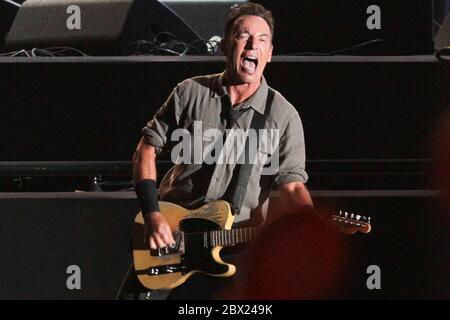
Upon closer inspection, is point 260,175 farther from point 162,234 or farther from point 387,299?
point 387,299

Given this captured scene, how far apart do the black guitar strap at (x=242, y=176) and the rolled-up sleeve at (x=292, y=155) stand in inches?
2.9

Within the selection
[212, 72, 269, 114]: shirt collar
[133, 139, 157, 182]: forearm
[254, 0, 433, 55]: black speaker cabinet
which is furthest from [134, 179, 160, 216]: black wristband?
[254, 0, 433, 55]: black speaker cabinet

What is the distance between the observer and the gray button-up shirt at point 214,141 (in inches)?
82.0

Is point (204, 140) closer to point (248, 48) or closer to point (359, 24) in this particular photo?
point (248, 48)

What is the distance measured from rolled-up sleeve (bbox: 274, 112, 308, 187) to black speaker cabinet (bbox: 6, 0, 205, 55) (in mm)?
601

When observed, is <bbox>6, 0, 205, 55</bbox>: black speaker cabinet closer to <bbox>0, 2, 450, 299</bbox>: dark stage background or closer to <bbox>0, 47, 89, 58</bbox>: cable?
<bbox>0, 47, 89, 58</bbox>: cable

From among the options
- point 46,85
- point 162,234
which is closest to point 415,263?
point 162,234

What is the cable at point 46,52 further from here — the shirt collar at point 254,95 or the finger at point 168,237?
the finger at point 168,237

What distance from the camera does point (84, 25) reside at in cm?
246

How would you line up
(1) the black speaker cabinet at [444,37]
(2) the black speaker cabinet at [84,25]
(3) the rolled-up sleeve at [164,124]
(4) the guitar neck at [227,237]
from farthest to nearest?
(2) the black speaker cabinet at [84,25], (1) the black speaker cabinet at [444,37], (3) the rolled-up sleeve at [164,124], (4) the guitar neck at [227,237]

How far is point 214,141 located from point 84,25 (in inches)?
25.5

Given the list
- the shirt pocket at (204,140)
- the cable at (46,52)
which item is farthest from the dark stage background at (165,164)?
the shirt pocket at (204,140)

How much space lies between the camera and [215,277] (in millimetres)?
2045

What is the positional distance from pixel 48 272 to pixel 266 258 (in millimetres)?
620
